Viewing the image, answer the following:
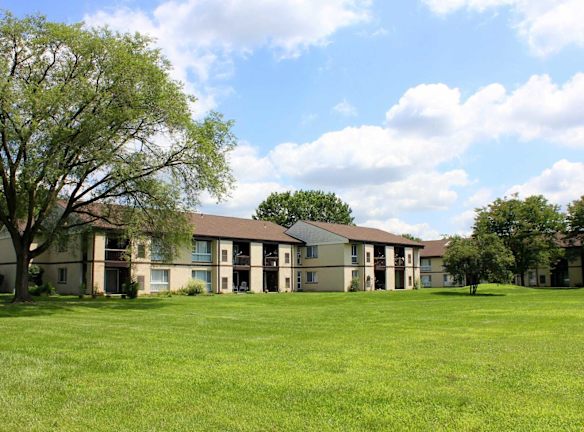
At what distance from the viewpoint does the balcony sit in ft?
187

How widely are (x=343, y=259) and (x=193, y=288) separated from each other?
16.5 metres

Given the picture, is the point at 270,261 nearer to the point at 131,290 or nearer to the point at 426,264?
the point at 131,290

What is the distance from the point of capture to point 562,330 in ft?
49.9

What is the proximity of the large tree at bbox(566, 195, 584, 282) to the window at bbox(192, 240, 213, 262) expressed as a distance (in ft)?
139

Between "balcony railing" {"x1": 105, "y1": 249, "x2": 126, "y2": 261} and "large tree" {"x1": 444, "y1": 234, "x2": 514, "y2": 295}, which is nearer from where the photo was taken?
"balcony railing" {"x1": 105, "y1": 249, "x2": 126, "y2": 261}

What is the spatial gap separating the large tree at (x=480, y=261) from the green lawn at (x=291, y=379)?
27.0m

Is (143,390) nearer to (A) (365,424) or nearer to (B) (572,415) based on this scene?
(A) (365,424)

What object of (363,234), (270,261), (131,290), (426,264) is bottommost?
(131,290)

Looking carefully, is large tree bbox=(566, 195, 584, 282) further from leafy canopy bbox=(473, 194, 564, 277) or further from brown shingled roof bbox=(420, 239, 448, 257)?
brown shingled roof bbox=(420, 239, 448, 257)

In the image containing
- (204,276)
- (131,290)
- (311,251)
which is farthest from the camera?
(311,251)

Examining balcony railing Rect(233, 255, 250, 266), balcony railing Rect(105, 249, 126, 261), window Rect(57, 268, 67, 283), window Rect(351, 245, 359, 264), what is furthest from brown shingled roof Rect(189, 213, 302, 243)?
window Rect(57, 268, 67, 283)

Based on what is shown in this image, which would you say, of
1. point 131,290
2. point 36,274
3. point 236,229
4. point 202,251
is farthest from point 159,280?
point 236,229

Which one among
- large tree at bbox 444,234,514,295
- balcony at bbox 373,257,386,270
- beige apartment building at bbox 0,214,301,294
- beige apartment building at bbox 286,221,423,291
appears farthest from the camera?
balcony at bbox 373,257,386,270

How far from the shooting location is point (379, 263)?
2264 inches
